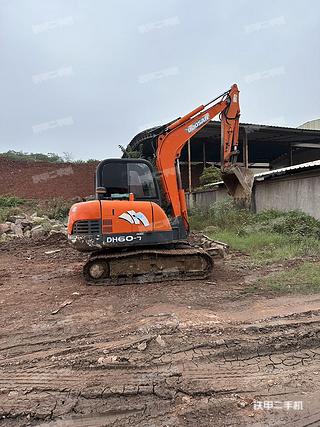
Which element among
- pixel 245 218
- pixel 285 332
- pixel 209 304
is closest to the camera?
pixel 285 332

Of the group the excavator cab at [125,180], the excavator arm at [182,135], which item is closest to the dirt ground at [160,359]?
the excavator cab at [125,180]

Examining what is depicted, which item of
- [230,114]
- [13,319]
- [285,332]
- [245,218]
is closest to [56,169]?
[245,218]

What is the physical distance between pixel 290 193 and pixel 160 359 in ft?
35.5

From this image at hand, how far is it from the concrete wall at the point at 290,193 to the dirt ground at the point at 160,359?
7017mm

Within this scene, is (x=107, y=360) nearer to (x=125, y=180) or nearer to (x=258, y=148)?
(x=125, y=180)

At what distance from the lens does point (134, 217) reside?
646 cm

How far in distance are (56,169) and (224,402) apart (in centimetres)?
2940

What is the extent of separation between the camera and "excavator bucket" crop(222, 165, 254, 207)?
10.1m

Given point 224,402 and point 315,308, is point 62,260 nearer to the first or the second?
point 315,308

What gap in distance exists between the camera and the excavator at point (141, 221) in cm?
639

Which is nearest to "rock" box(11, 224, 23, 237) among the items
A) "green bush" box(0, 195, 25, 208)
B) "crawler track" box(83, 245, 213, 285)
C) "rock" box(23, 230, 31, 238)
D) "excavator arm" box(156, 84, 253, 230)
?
"rock" box(23, 230, 31, 238)

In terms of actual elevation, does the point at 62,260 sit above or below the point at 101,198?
below

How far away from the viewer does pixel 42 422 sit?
104 inches

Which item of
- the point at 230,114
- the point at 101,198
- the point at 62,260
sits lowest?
the point at 62,260
